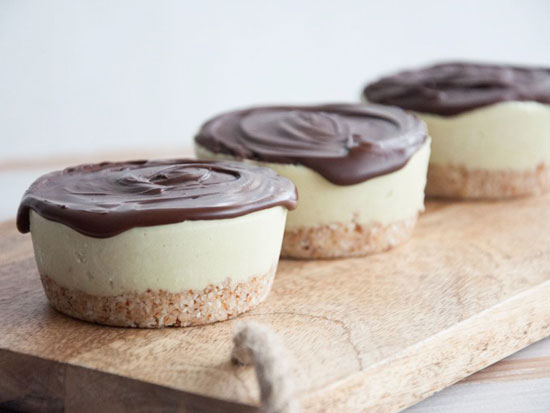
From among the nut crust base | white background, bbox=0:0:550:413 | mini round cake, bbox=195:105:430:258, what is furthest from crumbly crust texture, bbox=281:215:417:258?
white background, bbox=0:0:550:413

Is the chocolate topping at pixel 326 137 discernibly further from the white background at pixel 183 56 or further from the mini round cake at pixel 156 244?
the white background at pixel 183 56

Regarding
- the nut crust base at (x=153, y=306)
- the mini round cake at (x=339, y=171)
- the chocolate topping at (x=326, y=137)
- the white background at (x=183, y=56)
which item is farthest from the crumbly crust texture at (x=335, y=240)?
the white background at (x=183, y=56)

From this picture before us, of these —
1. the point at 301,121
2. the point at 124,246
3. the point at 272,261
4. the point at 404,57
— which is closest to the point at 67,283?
the point at 124,246

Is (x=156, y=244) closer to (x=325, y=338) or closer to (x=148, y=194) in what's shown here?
(x=148, y=194)

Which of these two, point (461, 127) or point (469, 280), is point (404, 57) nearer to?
point (461, 127)

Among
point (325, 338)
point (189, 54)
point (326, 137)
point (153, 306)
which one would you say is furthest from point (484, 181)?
point (189, 54)

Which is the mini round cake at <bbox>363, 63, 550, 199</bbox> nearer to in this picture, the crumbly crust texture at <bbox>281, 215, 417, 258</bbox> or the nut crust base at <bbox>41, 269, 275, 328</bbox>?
the crumbly crust texture at <bbox>281, 215, 417, 258</bbox>
